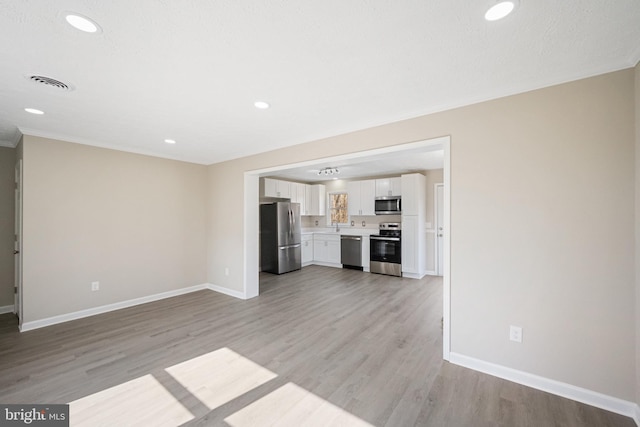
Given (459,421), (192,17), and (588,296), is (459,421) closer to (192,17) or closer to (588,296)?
(588,296)

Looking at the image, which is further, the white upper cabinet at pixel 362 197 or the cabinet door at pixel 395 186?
the white upper cabinet at pixel 362 197

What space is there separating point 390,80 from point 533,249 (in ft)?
5.93

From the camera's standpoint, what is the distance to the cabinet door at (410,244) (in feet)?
19.2

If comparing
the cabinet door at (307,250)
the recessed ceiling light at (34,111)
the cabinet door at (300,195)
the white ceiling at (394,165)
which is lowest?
the cabinet door at (307,250)

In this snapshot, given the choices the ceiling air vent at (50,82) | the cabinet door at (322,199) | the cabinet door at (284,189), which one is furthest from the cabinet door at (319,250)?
the ceiling air vent at (50,82)

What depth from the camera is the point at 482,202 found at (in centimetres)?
237

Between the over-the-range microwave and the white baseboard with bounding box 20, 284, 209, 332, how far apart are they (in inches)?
175

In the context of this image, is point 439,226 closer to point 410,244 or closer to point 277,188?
point 410,244

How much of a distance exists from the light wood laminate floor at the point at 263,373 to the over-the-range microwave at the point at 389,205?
279 cm

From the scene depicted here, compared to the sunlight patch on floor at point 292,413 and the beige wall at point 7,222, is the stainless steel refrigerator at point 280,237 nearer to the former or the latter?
the beige wall at point 7,222

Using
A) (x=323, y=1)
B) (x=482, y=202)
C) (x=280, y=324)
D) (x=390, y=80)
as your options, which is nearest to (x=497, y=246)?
(x=482, y=202)

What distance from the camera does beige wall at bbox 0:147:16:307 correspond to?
3879 mm

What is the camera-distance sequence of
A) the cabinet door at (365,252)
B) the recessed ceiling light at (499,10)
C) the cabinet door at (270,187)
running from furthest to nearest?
1. the cabinet door at (365,252)
2. the cabinet door at (270,187)
3. the recessed ceiling light at (499,10)

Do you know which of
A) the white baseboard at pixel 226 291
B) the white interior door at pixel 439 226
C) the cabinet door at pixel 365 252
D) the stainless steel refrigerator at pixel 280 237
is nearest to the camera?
the white baseboard at pixel 226 291
